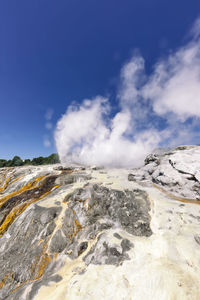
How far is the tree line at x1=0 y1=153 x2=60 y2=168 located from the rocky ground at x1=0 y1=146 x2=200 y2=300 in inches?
3251

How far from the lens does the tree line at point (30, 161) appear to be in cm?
9269

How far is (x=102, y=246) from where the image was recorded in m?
12.9

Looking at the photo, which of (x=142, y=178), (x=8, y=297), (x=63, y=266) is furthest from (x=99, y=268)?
(x=142, y=178)

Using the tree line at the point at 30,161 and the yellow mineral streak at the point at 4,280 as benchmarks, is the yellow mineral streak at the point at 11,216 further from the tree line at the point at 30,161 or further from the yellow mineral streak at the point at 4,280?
the tree line at the point at 30,161

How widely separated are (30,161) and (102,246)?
360 ft

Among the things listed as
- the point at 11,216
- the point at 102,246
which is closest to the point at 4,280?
the point at 11,216

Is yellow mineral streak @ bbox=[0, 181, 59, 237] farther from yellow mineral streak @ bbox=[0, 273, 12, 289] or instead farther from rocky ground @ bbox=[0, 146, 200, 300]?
yellow mineral streak @ bbox=[0, 273, 12, 289]

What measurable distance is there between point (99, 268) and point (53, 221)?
9004 millimetres

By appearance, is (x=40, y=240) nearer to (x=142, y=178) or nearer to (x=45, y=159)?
(x=142, y=178)

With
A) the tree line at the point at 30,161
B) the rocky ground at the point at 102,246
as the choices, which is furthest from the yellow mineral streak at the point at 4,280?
the tree line at the point at 30,161

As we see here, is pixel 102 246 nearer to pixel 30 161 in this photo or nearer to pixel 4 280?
pixel 4 280

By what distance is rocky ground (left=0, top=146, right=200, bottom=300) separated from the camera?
364 inches

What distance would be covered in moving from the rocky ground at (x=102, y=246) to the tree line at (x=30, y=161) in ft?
271

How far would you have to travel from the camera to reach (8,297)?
33.1 ft
